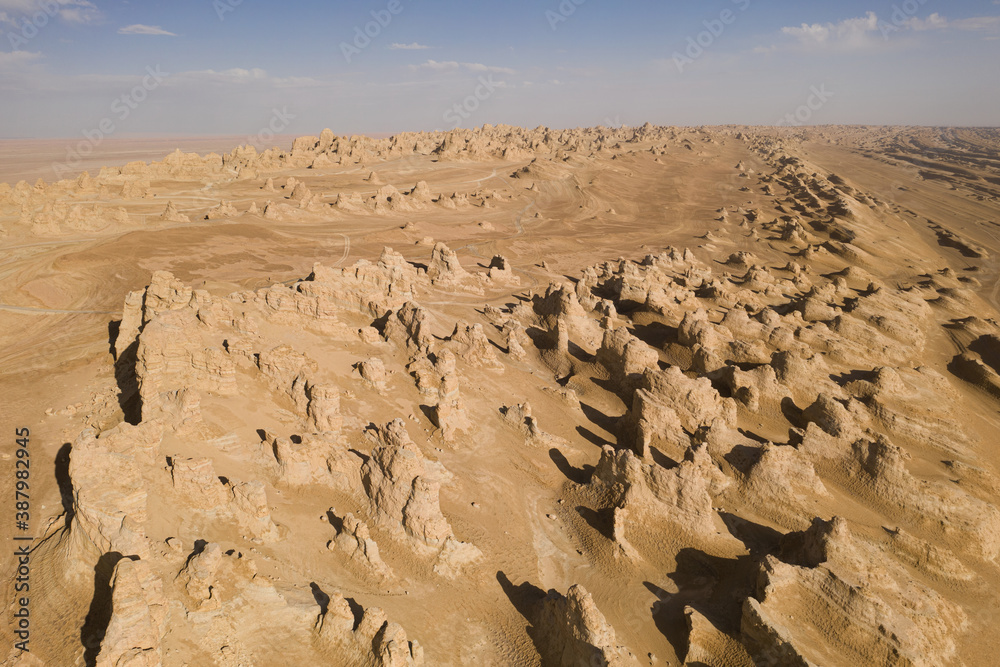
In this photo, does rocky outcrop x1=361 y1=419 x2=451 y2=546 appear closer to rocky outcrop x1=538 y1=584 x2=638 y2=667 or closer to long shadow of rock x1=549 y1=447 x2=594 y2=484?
rocky outcrop x1=538 y1=584 x2=638 y2=667

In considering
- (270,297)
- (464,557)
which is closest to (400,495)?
(464,557)

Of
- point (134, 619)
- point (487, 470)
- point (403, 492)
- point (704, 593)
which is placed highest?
point (134, 619)

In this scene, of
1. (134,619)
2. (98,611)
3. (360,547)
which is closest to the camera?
(134,619)

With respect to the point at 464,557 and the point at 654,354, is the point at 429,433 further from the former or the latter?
the point at 654,354

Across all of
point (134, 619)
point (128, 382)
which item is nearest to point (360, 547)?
point (134, 619)

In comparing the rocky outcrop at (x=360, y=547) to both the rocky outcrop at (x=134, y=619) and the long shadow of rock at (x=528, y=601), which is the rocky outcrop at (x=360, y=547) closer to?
the long shadow of rock at (x=528, y=601)

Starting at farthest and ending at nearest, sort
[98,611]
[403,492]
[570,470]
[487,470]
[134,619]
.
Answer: [570,470]
[487,470]
[403,492]
[98,611]
[134,619]

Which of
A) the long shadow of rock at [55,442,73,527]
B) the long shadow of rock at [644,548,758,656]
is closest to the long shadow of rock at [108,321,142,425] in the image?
the long shadow of rock at [55,442,73,527]

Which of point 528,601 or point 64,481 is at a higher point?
point 64,481

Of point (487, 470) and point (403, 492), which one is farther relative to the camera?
point (487, 470)

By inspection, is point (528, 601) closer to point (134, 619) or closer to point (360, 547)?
point (360, 547)
